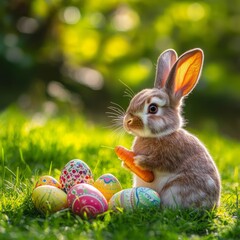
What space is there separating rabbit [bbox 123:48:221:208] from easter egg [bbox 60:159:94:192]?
0.30m

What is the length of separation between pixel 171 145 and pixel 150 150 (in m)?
0.12

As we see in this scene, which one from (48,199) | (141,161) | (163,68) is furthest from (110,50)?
(48,199)

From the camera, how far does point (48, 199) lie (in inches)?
134

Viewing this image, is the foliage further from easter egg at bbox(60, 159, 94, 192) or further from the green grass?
easter egg at bbox(60, 159, 94, 192)

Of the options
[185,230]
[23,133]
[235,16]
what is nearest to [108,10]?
[235,16]

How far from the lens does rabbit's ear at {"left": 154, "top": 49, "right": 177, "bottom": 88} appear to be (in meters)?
3.88

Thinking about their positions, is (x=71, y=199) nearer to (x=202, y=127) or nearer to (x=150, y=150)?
(x=150, y=150)

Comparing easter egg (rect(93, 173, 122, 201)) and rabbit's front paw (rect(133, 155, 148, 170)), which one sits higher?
rabbit's front paw (rect(133, 155, 148, 170))

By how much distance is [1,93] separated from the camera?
770cm

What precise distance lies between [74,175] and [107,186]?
201 mm

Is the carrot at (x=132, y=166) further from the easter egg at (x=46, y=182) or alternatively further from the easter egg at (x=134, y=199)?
the easter egg at (x=46, y=182)

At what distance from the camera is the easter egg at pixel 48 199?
341 cm

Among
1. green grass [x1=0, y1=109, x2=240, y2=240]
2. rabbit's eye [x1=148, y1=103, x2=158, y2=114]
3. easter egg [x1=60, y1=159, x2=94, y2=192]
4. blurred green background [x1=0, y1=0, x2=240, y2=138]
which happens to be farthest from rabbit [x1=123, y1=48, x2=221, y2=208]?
blurred green background [x1=0, y1=0, x2=240, y2=138]

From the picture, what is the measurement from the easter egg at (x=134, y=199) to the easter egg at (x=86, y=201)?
64 millimetres
